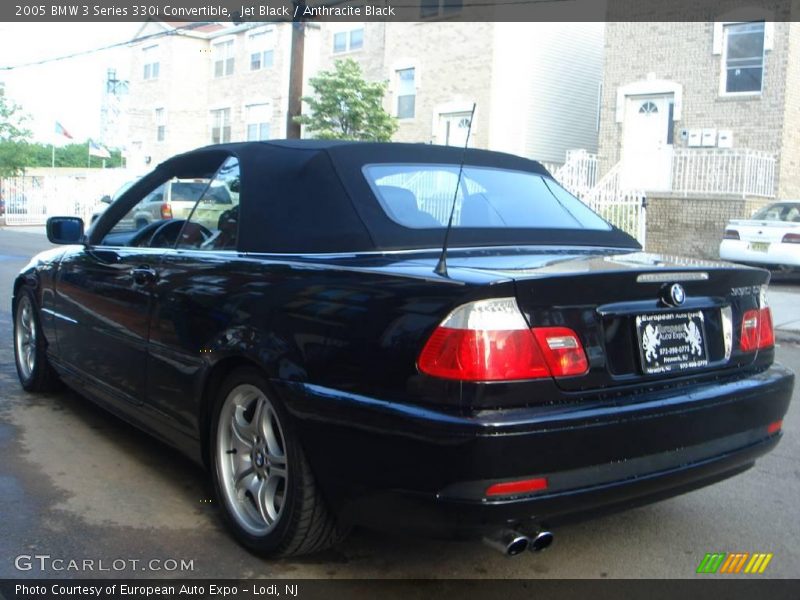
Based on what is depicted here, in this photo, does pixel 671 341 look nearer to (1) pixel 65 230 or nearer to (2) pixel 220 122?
(1) pixel 65 230

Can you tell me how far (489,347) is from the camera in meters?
2.83

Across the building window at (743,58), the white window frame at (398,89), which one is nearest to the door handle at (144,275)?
the building window at (743,58)

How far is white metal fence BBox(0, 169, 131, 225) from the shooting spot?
34.9 meters

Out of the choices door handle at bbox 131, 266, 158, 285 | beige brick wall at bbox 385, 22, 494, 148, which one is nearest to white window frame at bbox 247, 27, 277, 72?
beige brick wall at bbox 385, 22, 494, 148

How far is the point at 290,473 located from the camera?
3.29m

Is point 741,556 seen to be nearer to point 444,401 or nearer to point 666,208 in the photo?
point 444,401

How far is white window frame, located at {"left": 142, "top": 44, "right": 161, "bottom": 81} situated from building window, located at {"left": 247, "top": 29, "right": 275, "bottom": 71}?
22.6 ft

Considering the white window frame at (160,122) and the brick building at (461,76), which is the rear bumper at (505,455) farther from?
the white window frame at (160,122)

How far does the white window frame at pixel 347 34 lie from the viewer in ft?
93.2

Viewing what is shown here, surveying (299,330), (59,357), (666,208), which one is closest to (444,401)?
(299,330)

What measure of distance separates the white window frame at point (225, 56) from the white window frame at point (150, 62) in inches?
147

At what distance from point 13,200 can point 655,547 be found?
3545 centimetres

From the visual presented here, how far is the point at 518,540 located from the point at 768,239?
12.4 metres

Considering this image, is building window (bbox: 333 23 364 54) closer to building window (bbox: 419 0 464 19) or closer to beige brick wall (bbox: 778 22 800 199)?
building window (bbox: 419 0 464 19)
